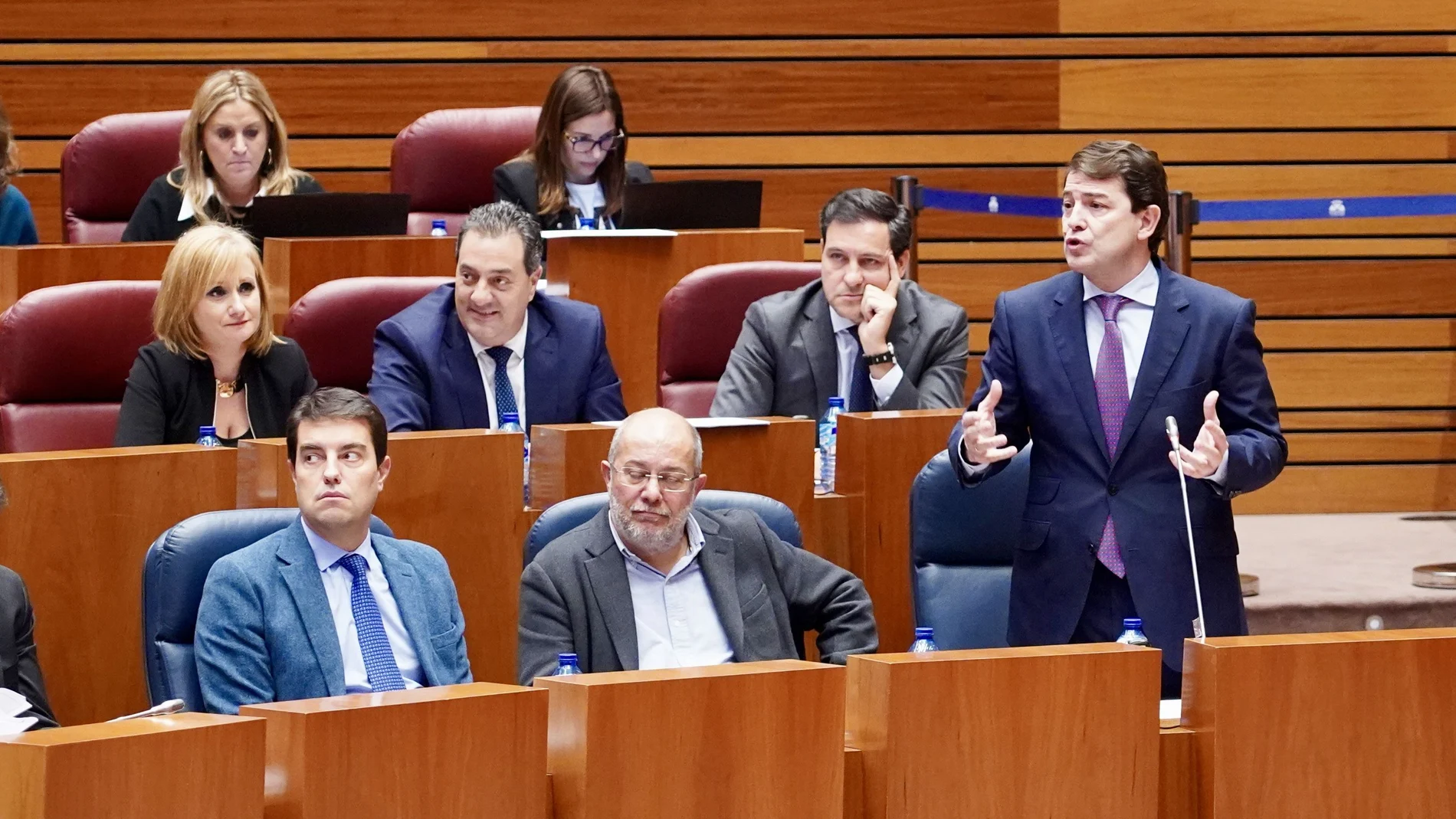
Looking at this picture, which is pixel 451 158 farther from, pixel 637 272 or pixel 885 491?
pixel 885 491

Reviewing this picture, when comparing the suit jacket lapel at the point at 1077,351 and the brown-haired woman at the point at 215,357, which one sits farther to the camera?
the brown-haired woman at the point at 215,357

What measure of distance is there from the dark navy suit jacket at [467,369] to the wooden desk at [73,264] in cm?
74

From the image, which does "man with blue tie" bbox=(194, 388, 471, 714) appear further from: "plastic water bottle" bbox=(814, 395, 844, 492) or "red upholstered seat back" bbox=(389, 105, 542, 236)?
"red upholstered seat back" bbox=(389, 105, 542, 236)

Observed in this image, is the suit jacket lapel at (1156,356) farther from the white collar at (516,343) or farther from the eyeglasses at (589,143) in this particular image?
the eyeglasses at (589,143)

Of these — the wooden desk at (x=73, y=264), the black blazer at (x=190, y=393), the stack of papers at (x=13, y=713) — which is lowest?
the stack of papers at (x=13, y=713)

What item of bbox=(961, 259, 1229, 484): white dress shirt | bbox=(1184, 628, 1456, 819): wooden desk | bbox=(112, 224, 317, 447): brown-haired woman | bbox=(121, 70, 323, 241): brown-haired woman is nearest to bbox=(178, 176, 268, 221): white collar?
bbox=(121, 70, 323, 241): brown-haired woman

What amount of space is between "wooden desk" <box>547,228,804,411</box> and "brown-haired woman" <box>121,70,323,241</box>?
52 cm

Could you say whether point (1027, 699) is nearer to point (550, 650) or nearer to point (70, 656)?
point (550, 650)

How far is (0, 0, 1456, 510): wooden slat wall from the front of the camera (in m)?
4.64

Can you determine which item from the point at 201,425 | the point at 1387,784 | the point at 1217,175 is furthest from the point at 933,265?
the point at 1387,784

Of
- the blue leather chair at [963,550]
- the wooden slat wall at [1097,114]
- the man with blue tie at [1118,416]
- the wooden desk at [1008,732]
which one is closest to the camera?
the wooden desk at [1008,732]

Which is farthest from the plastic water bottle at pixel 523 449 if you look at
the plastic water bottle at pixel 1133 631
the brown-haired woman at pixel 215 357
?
the plastic water bottle at pixel 1133 631

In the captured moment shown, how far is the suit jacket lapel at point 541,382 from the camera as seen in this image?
2.93 meters

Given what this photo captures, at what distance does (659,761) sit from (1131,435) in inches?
30.3
